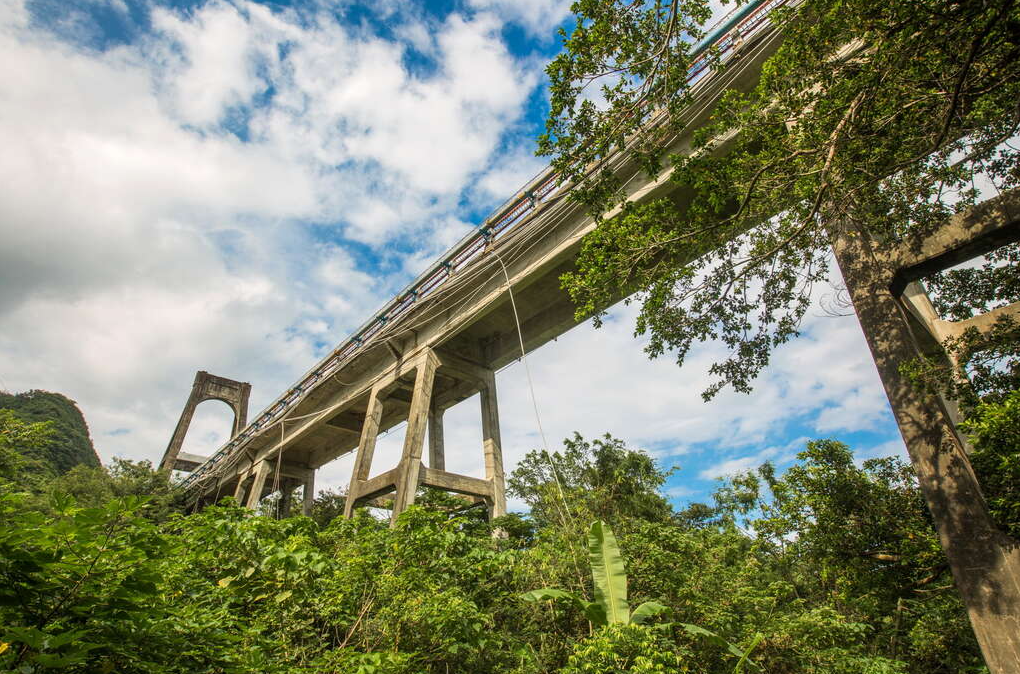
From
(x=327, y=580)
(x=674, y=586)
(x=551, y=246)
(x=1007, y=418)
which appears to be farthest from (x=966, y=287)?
(x=327, y=580)

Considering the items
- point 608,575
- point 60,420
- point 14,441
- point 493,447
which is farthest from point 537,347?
point 60,420

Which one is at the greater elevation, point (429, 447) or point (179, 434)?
point (179, 434)

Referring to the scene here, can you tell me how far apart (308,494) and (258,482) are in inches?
79.3

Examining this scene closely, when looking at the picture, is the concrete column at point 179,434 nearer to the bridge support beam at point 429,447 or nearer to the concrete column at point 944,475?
the bridge support beam at point 429,447

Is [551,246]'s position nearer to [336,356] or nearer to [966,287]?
[966,287]

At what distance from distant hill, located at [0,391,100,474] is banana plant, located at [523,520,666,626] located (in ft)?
125

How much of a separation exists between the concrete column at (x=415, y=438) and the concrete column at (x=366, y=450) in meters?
1.68

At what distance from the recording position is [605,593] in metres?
5.14

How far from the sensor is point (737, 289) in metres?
6.10

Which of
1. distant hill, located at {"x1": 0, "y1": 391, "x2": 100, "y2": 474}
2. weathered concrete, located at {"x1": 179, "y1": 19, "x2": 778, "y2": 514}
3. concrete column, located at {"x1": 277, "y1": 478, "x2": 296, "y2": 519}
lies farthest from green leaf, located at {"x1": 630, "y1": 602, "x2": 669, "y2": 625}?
distant hill, located at {"x1": 0, "y1": 391, "x2": 100, "y2": 474}

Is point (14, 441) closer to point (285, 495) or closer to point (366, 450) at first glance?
point (366, 450)

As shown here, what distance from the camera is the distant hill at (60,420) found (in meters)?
32.1

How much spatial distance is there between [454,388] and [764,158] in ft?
29.0

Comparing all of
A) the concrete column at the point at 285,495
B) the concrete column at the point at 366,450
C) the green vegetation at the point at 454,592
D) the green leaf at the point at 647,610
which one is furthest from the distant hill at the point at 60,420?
the green leaf at the point at 647,610
